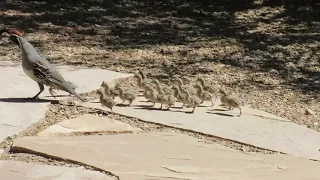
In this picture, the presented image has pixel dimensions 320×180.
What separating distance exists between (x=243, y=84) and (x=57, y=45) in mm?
2526

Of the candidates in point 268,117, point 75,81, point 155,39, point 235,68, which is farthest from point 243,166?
point 155,39

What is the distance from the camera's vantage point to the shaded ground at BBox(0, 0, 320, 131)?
7.00 meters

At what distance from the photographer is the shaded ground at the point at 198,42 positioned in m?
7.00

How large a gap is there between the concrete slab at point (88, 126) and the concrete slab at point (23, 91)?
0.72ft

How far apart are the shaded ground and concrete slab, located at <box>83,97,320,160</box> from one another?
0.48 meters

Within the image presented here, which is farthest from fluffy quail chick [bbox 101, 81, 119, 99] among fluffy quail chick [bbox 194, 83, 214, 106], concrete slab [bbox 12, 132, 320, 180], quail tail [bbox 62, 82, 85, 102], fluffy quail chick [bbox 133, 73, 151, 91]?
concrete slab [bbox 12, 132, 320, 180]

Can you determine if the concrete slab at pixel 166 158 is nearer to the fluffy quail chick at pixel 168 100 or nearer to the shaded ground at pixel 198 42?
the fluffy quail chick at pixel 168 100

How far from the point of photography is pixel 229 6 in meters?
11.1

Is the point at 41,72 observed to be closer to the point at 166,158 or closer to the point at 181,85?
the point at 181,85

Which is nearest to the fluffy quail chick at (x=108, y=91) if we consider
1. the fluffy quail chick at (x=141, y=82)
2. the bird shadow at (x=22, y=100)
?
the fluffy quail chick at (x=141, y=82)

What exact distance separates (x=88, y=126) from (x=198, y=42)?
4.03m

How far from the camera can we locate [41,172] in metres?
3.96

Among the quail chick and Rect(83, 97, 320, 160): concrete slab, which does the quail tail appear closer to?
Rect(83, 97, 320, 160): concrete slab

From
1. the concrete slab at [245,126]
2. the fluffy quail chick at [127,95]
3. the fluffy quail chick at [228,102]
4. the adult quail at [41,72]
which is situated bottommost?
the concrete slab at [245,126]
